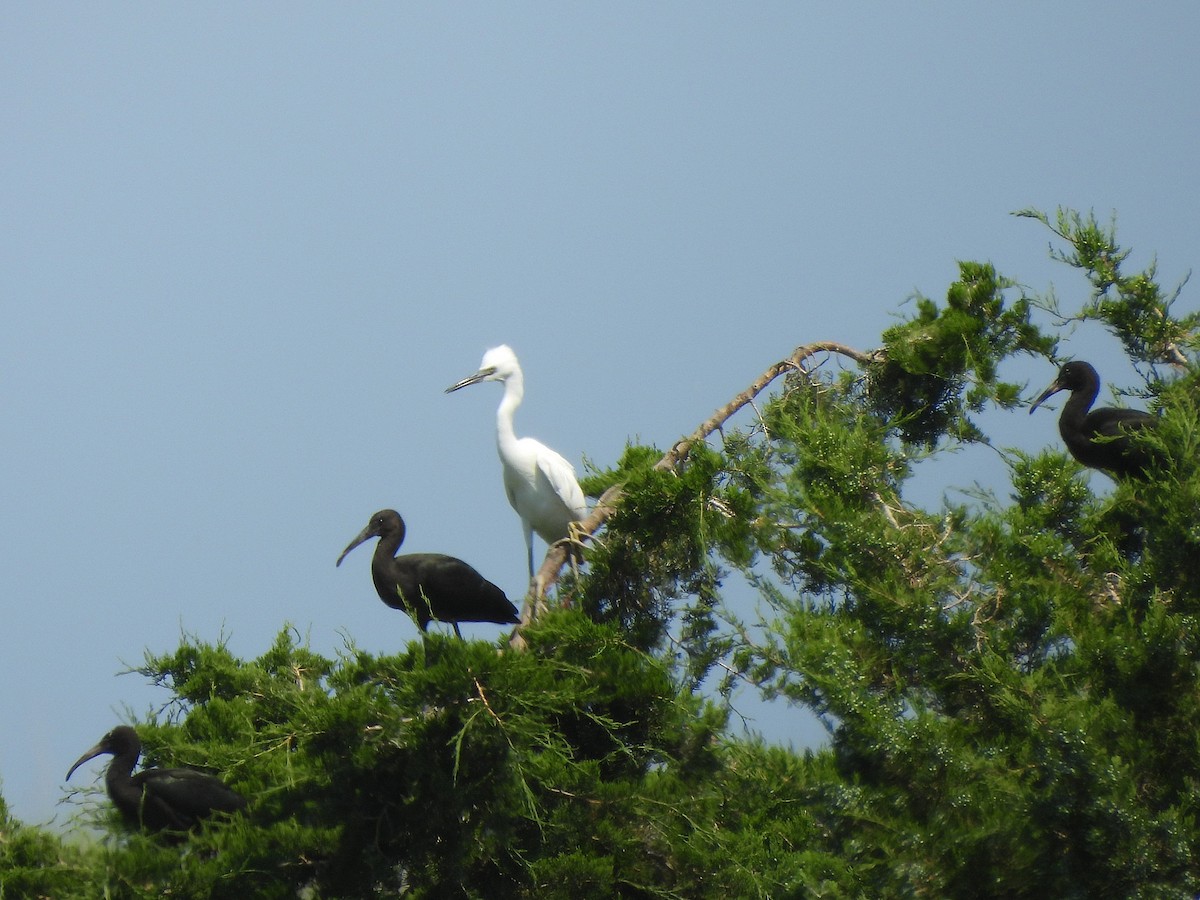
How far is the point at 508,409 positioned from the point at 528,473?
19.6 inches

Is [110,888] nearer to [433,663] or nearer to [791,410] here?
[433,663]

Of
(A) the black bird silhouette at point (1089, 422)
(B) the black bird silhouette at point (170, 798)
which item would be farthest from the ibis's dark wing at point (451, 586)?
(A) the black bird silhouette at point (1089, 422)

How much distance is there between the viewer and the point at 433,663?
4367 mm

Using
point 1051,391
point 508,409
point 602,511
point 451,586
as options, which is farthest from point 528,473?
point 1051,391

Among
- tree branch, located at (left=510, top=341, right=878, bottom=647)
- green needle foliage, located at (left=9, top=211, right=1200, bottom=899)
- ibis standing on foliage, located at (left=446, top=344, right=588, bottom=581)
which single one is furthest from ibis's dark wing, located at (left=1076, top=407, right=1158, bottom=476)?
ibis standing on foliage, located at (left=446, top=344, right=588, bottom=581)

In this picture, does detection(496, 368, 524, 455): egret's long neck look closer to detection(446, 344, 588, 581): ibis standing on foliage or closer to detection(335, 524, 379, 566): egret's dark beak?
detection(446, 344, 588, 581): ibis standing on foliage

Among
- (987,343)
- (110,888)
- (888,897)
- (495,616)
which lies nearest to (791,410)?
(987,343)

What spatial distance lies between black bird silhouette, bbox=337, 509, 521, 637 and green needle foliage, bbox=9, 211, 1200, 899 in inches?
56.9

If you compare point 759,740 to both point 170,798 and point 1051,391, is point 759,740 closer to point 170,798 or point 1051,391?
point 170,798

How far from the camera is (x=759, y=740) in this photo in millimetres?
5223

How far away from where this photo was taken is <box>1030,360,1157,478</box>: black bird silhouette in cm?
690

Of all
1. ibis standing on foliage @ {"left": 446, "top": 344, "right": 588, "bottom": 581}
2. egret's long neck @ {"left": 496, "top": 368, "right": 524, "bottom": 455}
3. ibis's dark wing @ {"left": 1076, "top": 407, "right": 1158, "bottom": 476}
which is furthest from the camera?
egret's long neck @ {"left": 496, "top": 368, "right": 524, "bottom": 455}

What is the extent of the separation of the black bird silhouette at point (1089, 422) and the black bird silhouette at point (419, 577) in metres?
3.38

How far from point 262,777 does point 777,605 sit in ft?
6.91
